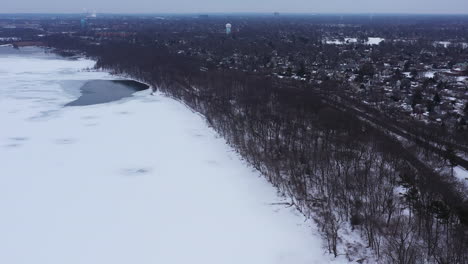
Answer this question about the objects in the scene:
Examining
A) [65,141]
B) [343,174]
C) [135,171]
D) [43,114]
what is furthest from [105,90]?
[343,174]

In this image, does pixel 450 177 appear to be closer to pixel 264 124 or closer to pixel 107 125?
pixel 264 124

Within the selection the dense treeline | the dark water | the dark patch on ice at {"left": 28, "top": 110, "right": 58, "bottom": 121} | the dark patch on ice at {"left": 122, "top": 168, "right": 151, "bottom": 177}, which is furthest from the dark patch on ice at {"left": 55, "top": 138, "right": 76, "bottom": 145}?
the dark water

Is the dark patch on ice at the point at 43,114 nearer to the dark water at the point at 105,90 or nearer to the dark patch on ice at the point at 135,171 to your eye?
the dark water at the point at 105,90

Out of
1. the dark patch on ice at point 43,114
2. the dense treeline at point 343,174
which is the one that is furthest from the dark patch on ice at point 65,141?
the dense treeline at point 343,174

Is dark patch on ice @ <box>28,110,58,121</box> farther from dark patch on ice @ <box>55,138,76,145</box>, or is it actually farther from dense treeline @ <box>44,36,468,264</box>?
dense treeline @ <box>44,36,468,264</box>

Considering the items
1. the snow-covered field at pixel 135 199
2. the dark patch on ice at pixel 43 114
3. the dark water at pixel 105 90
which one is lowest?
the snow-covered field at pixel 135 199

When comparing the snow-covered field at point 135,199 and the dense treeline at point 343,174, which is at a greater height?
the dense treeline at point 343,174

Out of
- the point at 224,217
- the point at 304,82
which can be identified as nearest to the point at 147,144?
the point at 224,217

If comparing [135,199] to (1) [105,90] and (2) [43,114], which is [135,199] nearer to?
(2) [43,114]
